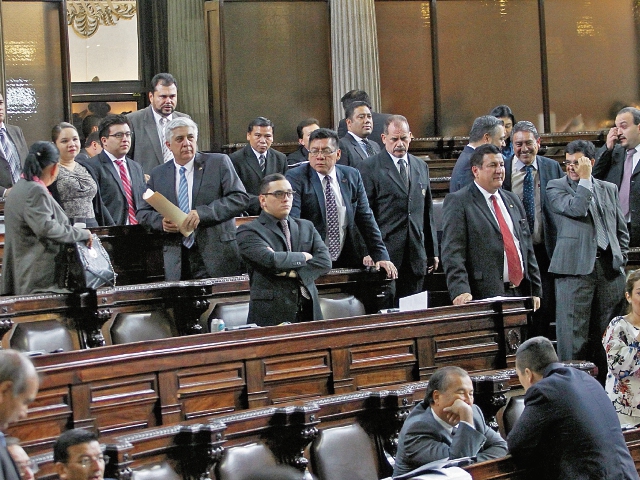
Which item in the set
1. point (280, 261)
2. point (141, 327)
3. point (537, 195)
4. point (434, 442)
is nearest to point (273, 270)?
point (280, 261)

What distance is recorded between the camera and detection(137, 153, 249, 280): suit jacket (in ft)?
18.5

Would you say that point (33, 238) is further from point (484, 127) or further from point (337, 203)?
point (484, 127)

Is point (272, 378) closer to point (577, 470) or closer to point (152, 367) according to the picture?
point (152, 367)

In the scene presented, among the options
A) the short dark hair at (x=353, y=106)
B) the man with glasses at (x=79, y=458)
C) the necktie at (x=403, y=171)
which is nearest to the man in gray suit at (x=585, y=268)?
the necktie at (x=403, y=171)

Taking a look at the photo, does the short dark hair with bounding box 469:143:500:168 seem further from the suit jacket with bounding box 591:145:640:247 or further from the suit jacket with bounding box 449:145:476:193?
the suit jacket with bounding box 591:145:640:247

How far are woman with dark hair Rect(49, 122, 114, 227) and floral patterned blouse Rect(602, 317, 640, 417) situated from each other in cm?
274

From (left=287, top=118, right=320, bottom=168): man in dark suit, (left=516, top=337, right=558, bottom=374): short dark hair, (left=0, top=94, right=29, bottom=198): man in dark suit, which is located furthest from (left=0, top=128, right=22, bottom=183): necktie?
(left=516, top=337, right=558, bottom=374): short dark hair

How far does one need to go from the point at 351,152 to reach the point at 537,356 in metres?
3.11

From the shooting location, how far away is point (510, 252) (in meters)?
5.62

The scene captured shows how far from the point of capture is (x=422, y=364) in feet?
16.3

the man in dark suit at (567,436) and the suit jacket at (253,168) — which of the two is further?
the suit jacket at (253,168)

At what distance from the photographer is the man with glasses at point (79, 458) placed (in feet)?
10.1

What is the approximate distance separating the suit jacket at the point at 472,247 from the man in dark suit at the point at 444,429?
63.8 inches

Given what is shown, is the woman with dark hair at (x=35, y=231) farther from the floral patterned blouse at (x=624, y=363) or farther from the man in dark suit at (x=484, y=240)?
the floral patterned blouse at (x=624, y=363)
